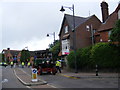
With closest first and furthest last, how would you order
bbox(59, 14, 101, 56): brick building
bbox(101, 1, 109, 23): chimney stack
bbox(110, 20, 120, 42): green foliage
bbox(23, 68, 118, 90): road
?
bbox(23, 68, 118, 90): road
bbox(110, 20, 120, 42): green foliage
bbox(101, 1, 109, 23): chimney stack
bbox(59, 14, 101, 56): brick building

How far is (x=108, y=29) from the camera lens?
34594 millimetres

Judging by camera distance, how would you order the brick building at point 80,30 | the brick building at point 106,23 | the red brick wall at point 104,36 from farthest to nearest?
the brick building at point 80,30
the red brick wall at point 104,36
the brick building at point 106,23

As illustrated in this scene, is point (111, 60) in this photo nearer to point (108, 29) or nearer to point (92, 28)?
point (108, 29)

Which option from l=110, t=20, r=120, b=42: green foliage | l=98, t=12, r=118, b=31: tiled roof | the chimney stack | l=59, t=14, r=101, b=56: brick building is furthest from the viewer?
l=59, t=14, r=101, b=56: brick building

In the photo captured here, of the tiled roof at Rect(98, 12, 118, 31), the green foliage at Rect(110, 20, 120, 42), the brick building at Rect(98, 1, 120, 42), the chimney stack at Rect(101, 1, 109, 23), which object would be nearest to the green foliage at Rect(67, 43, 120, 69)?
the green foliage at Rect(110, 20, 120, 42)

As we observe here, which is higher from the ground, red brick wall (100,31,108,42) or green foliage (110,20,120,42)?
red brick wall (100,31,108,42)

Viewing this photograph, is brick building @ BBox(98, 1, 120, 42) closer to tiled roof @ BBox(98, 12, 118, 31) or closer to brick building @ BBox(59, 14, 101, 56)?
tiled roof @ BBox(98, 12, 118, 31)

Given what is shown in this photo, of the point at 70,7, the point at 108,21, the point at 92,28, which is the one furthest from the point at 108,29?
the point at 70,7

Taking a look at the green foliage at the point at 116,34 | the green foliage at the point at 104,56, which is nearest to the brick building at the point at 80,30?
the green foliage at the point at 104,56

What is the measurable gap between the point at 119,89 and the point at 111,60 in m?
12.4

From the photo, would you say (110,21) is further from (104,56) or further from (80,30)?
(104,56)

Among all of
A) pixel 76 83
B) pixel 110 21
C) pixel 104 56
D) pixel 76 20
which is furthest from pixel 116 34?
pixel 76 20

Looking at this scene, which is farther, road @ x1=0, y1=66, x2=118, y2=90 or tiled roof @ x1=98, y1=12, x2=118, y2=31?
tiled roof @ x1=98, y1=12, x2=118, y2=31

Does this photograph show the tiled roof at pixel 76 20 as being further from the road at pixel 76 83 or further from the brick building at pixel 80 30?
the road at pixel 76 83
